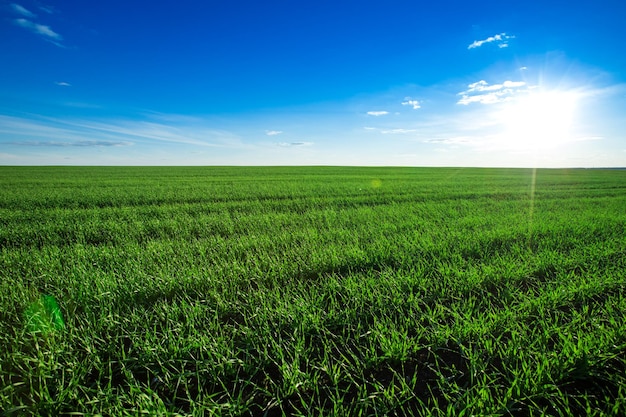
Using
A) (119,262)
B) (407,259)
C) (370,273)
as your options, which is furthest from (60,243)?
(407,259)

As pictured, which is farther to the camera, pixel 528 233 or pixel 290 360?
pixel 528 233

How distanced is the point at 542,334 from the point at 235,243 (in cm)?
485

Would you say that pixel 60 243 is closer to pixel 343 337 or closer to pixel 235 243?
pixel 235 243

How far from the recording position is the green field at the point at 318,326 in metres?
2.07

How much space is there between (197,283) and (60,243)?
179 inches

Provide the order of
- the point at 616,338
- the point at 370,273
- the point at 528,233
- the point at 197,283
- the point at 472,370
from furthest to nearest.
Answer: the point at 528,233, the point at 370,273, the point at 197,283, the point at 616,338, the point at 472,370

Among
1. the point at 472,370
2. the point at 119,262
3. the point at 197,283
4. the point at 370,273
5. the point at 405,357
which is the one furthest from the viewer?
the point at 119,262

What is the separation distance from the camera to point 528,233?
20.8ft

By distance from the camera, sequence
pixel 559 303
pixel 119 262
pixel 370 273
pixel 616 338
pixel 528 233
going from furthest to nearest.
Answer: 1. pixel 528 233
2. pixel 119 262
3. pixel 370 273
4. pixel 559 303
5. pixel 616 338

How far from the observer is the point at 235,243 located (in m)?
5.67

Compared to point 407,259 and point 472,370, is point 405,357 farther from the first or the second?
point 407,259

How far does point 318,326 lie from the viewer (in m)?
2.88

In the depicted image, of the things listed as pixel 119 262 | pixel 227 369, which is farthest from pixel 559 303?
pixel 119 262

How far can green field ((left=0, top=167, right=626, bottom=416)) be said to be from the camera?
6.80 feet
